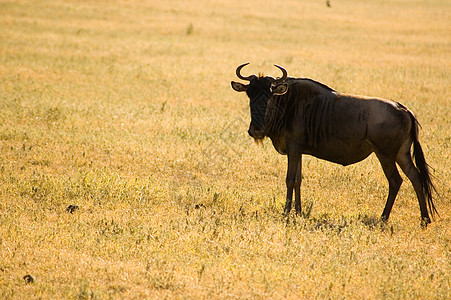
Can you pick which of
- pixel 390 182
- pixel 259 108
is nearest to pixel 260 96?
pixel 259 108

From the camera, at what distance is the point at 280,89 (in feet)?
28.4

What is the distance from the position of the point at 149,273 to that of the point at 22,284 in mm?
1293

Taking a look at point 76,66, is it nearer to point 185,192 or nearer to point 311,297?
point 185,192

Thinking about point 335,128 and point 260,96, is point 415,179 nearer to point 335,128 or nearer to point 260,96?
point 335,128

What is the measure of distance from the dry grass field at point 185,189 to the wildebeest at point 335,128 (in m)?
0.69

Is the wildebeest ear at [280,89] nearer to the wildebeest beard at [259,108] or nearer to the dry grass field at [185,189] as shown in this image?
the wildebeest beard at [259,108]

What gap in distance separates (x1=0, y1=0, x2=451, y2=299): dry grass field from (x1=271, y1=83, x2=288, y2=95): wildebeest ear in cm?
170

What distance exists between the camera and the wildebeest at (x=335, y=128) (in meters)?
8.49

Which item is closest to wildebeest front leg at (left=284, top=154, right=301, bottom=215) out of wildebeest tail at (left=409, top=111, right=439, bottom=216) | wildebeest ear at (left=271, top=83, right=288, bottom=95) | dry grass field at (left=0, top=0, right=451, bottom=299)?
dry grass field at (left=0, top=0, right=451, bottom=299)

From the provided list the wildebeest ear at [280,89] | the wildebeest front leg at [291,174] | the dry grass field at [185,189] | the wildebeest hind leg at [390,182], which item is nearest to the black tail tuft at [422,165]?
the wildebeest hind leg at [390,182]

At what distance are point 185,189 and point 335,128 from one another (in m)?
2.61

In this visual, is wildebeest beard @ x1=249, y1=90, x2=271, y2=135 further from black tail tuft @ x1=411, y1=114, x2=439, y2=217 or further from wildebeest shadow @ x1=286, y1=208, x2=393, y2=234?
black tail tuft @ x1=411, y1=114, x2=439, y2=217

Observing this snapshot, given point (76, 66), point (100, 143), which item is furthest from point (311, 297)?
point (76, 66)

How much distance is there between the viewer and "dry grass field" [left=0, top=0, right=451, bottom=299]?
6457 millimetres
